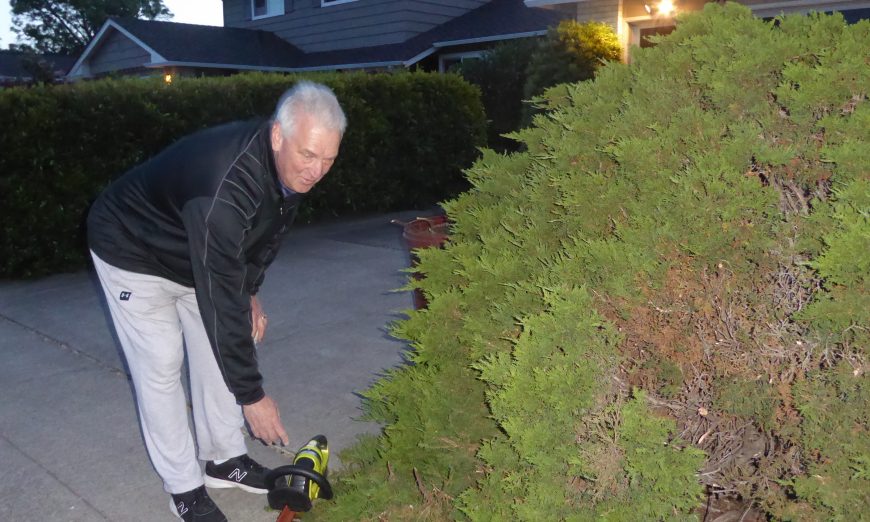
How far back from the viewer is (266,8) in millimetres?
21250

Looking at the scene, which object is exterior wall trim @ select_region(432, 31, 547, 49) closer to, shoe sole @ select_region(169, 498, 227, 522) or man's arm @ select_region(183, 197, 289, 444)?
shoe sole @ select_region(169, 498, 227, 522)

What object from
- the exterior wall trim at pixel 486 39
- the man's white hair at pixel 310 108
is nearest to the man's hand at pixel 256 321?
the man's white hair at pixel 310 108

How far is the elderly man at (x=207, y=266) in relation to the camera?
2725 millimetres

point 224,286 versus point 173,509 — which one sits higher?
point 224,286

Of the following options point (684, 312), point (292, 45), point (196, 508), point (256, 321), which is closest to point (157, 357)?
point (256, 321)

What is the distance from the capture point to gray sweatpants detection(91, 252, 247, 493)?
321 cm

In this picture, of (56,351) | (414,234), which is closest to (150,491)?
(414,234)

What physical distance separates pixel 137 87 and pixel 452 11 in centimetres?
1232

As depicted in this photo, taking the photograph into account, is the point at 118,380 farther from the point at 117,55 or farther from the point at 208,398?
the point at 117,55

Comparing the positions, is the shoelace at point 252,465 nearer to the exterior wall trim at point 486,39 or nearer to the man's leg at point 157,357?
the man's leg at point 157,357

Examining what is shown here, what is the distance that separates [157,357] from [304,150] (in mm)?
1158

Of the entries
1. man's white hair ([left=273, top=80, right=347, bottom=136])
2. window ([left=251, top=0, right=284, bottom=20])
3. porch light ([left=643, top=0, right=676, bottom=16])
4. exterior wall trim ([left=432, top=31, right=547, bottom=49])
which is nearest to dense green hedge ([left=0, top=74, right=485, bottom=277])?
porch light ([left=643, top=0, right=676, bottom=16])

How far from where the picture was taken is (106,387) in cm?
504

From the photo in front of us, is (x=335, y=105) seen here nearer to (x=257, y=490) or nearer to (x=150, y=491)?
(x=257, y=490)
